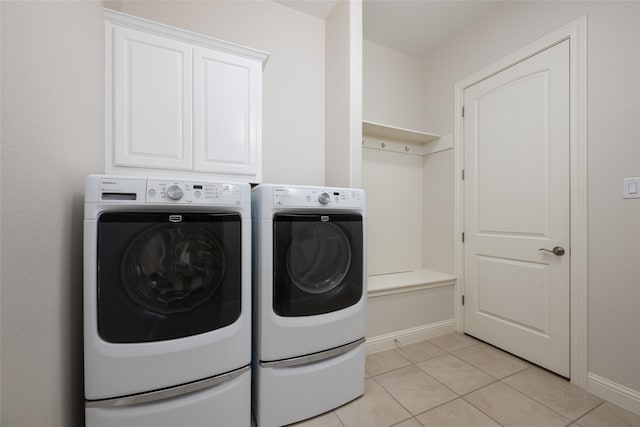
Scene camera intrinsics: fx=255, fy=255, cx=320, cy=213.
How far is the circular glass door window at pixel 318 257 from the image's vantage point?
126 cm

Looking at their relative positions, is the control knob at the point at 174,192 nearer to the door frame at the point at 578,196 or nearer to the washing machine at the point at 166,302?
the washing machine at the point at 166,302

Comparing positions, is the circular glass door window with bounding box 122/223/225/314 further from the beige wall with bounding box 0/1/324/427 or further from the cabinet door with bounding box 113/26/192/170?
the cabinet door with bounding box 113/26/192/170

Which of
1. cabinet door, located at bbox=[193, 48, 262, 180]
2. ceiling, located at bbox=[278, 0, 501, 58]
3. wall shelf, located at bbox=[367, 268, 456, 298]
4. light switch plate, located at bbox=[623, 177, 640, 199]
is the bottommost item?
wall shelf, located at bbox=[367, 268, 456, 298]

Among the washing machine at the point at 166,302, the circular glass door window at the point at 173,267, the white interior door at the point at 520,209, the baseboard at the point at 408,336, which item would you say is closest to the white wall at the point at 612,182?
the white interior door at the point at 520,209

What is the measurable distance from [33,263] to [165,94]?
0.99 metres

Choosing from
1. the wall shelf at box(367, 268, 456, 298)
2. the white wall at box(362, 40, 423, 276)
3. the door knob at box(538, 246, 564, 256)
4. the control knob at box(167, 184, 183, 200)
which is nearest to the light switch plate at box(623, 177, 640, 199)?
the door knob at box(538, 246, 564, 256)

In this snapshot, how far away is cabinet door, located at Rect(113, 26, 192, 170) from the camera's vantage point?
50.9 inches

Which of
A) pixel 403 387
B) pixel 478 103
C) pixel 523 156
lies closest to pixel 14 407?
pixel 403 387

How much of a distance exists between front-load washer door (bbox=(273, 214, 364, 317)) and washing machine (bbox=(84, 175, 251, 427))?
0.53ft

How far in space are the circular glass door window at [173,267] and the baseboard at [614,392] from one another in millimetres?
2162

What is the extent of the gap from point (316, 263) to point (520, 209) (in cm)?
162

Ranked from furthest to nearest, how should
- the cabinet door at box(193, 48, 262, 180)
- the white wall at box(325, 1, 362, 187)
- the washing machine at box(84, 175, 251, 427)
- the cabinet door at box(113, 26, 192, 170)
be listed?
the white wall at box(325, 1, 362, 187) < the cabinet door at box(193, 48, 262, 180) < the cabinet door at box(113, 26, 192, 170) < the washing machine at box(84, 175, 251, 427)

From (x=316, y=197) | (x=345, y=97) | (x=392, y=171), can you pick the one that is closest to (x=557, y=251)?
(x=392, y=171)

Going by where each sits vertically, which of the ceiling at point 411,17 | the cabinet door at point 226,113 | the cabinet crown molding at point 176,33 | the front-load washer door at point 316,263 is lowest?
the front-load washer door at point 316,263
